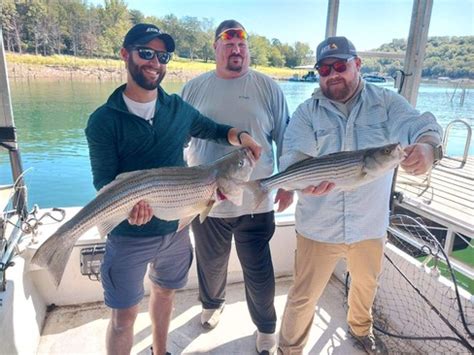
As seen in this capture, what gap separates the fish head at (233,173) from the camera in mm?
2059

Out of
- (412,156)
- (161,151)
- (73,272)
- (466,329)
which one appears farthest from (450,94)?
(73,272)

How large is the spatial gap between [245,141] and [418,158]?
928 mm

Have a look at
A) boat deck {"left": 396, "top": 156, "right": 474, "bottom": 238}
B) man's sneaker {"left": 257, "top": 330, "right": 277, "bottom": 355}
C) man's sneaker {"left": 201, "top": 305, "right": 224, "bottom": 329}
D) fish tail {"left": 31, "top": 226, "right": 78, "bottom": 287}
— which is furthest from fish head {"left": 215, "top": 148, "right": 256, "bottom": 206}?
boat deck {"left": 396, "top": 156, "right": 474, "bottom": 238}

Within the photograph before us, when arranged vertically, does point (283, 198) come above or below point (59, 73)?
below

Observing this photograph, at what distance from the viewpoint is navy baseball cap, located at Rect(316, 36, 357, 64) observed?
2.20 m

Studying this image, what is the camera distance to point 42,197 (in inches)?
242

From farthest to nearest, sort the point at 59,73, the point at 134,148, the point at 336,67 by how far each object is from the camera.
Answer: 1. the point at 59,73
2. the point at 336,67
3. the point at 134,148

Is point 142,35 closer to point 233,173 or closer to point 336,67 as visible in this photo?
point 233,173

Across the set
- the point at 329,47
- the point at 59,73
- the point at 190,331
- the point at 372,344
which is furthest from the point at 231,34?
the point at 59,73

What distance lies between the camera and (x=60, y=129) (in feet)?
24.4

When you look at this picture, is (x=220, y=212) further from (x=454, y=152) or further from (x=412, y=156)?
(x=454, y=152)

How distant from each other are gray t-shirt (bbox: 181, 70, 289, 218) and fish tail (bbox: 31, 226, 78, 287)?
986 millimetres

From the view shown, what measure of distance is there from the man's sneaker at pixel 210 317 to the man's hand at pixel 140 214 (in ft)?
4.62

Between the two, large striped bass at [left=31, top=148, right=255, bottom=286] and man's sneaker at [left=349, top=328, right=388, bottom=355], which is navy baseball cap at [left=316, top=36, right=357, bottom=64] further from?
man's sneaker at [left=349, top=328, right=388, bottom=355]
